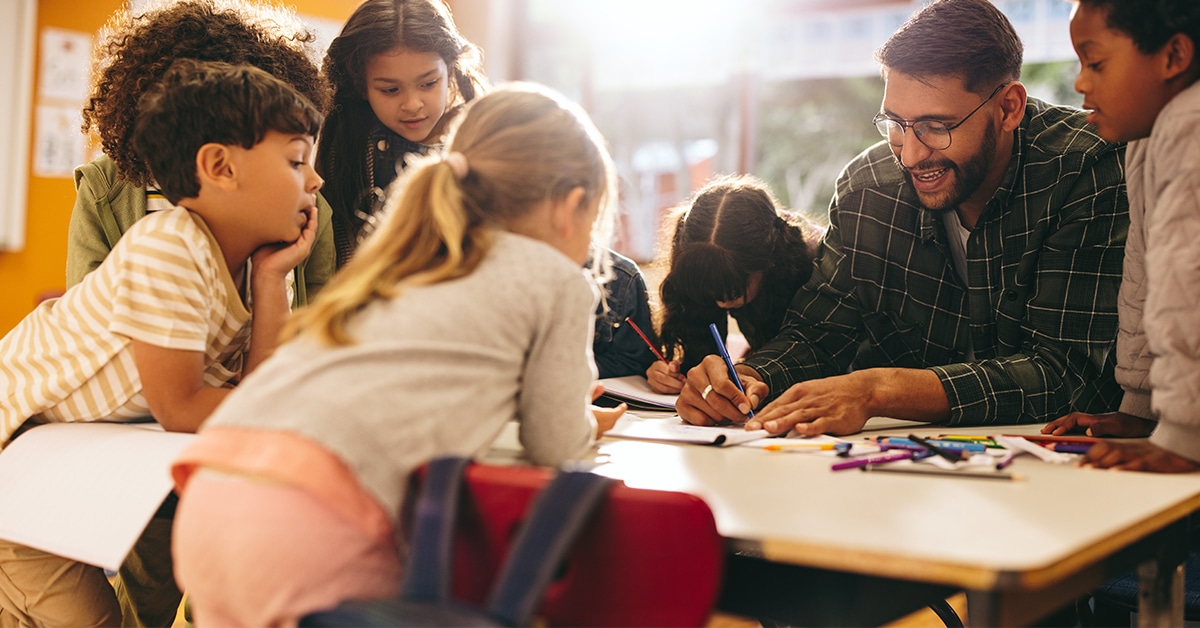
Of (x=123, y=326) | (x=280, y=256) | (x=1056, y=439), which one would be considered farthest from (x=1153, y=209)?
(x=123, y=326)

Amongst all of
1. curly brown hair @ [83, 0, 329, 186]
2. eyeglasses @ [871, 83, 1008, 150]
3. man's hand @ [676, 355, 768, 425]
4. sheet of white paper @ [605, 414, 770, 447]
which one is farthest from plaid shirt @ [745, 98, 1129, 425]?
curly brown hair @ [83, 0, 329, 186]

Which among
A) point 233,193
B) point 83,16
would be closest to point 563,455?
point 233,193

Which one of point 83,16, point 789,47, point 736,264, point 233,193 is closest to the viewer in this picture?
point 233,193

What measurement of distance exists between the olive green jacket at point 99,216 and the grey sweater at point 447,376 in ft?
2.68

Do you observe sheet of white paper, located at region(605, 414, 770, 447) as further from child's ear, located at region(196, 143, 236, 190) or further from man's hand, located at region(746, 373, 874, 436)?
child's ear, located at region(196, 143, 236, 190)

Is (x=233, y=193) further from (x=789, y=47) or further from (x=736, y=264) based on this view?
(x=789, y=47)

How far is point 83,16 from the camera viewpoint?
400 cm

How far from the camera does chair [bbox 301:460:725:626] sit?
0.85 meters

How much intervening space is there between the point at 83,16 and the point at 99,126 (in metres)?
2.74

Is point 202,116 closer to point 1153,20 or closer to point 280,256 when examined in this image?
point 280,256

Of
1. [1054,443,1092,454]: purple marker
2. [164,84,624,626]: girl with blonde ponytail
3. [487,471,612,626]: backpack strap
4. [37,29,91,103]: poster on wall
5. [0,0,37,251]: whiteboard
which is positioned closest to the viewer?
[487,471,612,626]: backpack strap

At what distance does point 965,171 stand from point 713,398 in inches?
28.0

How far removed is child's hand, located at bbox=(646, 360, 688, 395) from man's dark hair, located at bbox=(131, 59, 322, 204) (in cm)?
88

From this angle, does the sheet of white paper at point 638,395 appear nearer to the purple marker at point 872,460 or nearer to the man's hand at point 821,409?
the man's hand at point 821,409
